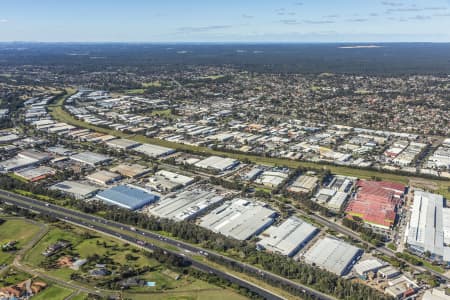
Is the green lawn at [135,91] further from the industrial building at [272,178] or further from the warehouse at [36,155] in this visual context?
the industrial building at [272,178]

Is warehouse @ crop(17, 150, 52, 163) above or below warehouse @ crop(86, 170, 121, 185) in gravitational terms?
above

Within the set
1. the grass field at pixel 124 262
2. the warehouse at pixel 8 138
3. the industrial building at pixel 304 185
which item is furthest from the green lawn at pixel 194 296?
the warehouse at pixel 8 138

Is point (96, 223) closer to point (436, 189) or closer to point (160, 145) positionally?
point (160, 145)

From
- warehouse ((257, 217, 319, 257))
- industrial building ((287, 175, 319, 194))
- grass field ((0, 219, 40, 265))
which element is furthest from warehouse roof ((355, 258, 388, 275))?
grass field ((0, 219, 40, 265))

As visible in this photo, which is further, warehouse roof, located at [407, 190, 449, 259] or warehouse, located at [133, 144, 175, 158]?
warehouse, located at [133, 144, 175, 158]

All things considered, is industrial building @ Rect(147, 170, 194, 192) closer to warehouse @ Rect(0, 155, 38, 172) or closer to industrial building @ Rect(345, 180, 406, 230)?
warehouse @ Rect(0, 155, 38, 172)

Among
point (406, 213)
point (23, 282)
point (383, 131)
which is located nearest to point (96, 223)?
point (23, 282)
